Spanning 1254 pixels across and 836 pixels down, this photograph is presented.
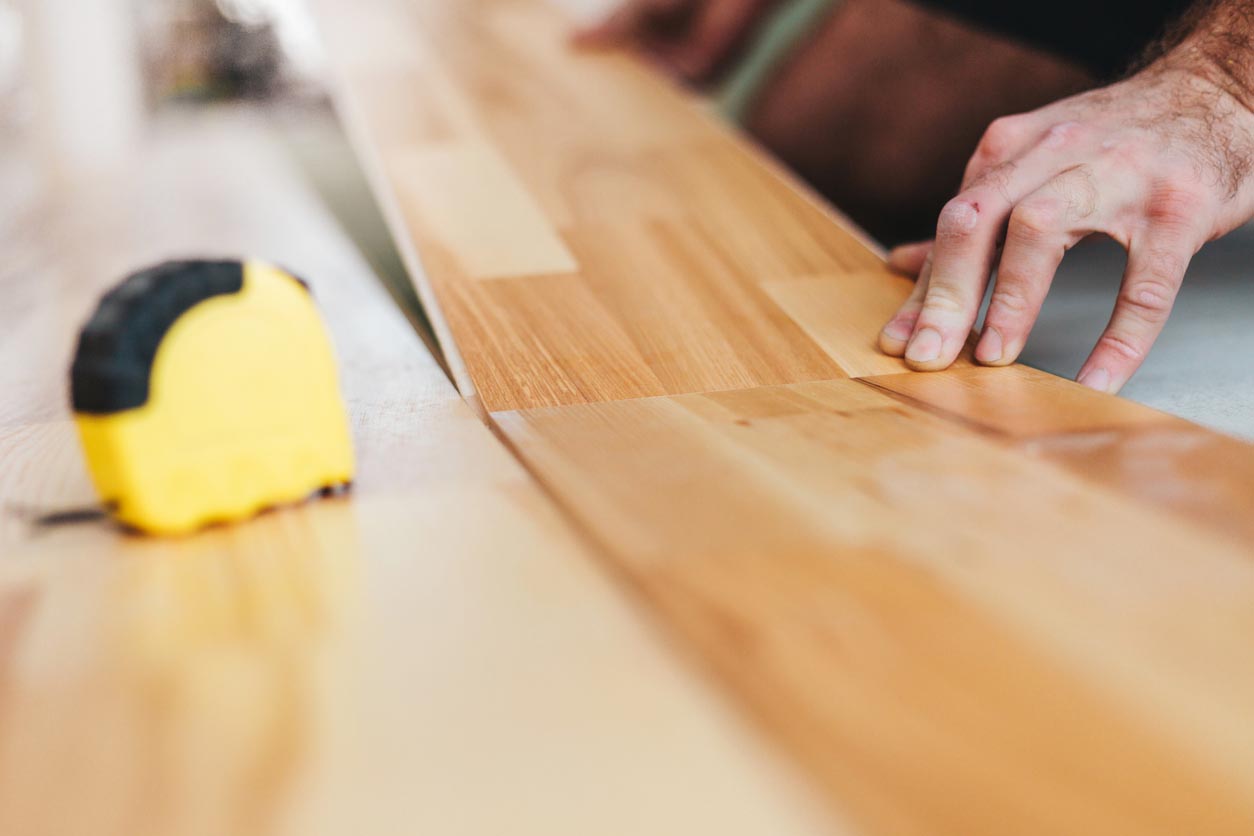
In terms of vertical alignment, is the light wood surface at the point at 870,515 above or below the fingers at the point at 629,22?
below

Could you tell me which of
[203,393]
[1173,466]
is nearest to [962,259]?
[1173,466]

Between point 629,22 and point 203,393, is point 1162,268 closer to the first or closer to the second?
point 203,393

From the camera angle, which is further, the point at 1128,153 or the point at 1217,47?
the point at 1217,47

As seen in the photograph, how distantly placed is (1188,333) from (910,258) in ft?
0.81

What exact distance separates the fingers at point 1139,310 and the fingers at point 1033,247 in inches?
1.8

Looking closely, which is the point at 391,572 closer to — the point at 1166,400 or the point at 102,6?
the point at 1166,400

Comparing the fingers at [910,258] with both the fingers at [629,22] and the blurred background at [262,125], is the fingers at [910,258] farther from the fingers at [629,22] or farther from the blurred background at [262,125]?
the fingers at [629,22]

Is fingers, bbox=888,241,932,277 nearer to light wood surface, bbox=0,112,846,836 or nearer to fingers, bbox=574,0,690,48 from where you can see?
light wood surface, bbox=0,112,846,836

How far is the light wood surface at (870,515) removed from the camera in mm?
368

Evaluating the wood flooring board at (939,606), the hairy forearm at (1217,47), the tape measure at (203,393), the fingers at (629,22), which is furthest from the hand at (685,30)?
the tape measure at (203,393)

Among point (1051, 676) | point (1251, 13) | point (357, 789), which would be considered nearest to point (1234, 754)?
point (1051, 676)

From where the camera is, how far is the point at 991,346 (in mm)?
780

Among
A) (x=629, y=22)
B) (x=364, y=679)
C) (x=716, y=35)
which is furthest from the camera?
(x=629, y=22)

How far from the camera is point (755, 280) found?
98 cm
